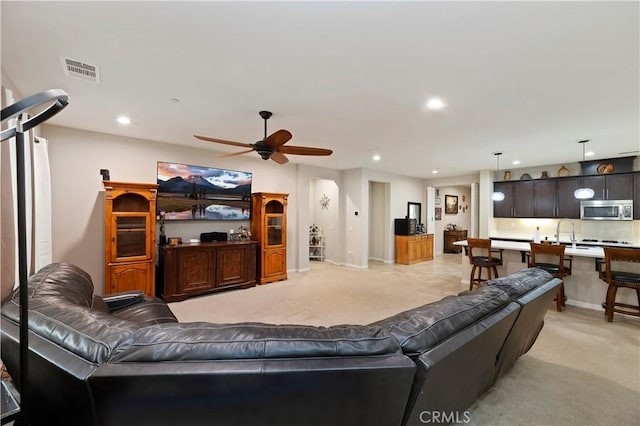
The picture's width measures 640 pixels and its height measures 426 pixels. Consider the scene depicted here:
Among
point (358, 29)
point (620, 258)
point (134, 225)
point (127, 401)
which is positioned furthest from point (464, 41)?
point (134, 225)

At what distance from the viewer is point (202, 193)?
17.1ft

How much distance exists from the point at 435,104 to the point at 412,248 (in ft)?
18.3

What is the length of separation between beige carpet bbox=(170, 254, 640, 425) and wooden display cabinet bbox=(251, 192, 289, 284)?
311mm

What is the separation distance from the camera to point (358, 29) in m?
1.77

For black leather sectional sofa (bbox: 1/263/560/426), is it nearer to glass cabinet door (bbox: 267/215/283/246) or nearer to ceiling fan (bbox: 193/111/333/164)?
ceiling fan (bbox: 193/111/333/164)

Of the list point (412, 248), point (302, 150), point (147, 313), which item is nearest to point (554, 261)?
point (412, 248)

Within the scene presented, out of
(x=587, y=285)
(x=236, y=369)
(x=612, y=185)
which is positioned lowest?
(x=587, y=285)

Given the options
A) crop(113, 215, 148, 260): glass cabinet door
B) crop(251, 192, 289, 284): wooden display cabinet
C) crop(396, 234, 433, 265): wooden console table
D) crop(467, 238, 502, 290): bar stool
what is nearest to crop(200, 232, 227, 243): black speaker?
crop(251, 192, 289, 284): wooden display cabinet

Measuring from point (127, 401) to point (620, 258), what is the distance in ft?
17.0

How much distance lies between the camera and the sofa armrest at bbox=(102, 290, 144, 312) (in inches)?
108

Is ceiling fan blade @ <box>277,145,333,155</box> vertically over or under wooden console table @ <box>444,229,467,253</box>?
over

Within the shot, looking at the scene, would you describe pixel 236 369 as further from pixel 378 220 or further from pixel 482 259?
pixel 378 220

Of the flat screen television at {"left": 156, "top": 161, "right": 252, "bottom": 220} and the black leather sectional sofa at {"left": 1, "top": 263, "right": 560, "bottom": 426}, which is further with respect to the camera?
the flat screen television at {"left": 156, "top": 161, "right": 252, "bottom": 220}

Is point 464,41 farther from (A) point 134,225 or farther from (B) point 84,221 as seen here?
(B) point 84,221
